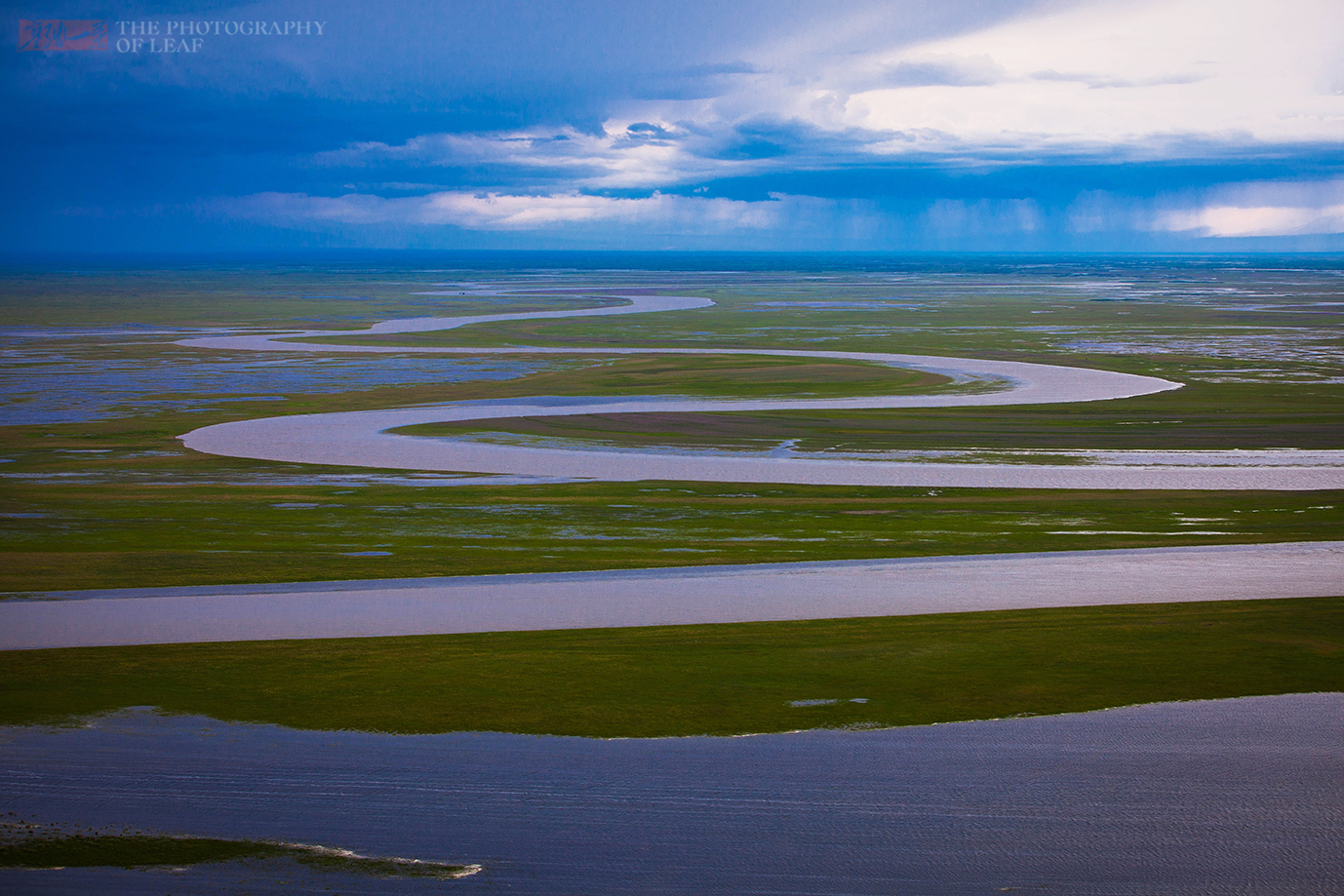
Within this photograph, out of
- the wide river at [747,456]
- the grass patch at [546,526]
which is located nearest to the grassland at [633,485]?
the grass patch at [546,526]

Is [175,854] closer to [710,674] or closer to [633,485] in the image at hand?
[710,674]

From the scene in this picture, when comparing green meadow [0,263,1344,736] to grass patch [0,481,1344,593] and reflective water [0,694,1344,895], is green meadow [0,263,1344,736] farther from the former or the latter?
reflective water [0,694,1344,895]

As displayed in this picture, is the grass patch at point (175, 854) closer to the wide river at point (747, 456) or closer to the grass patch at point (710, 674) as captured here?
the grass patch at point (710, 674)

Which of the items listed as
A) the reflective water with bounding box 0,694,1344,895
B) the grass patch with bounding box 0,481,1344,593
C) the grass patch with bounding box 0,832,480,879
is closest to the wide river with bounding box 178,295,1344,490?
the grass patch with bounding box 0,481,1344,593

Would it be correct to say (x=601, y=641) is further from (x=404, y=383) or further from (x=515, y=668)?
(x=404, y=383)

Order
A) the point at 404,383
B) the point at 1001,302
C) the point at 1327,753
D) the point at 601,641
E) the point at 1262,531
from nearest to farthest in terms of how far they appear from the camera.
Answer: the point at 1327,753
the point at 601,641
the point at 1262,531
the point at 404,383
the point at 1001,302

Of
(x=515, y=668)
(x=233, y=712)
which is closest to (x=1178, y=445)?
(x=515, y=668)
